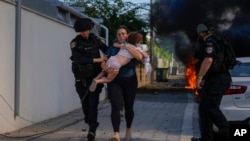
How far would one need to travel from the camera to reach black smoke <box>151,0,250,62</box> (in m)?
27.5

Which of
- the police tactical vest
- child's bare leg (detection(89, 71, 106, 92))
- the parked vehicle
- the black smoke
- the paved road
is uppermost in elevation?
the black smoke

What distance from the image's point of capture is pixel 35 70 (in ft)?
34.9

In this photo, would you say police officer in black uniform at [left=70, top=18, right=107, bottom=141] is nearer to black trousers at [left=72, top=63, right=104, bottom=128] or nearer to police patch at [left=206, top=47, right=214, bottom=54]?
black trousers at [left=72, top=63, right=104, bottom=128]

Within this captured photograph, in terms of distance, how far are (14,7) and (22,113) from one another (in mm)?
1918

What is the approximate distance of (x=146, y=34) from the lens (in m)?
28.9

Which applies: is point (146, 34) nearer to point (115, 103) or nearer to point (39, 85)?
point (39, 85)

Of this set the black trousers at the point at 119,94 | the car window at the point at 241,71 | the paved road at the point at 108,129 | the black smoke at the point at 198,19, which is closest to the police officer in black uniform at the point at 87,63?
the black trousers at the point at 119,94

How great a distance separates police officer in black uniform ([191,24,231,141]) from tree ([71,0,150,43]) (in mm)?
20871

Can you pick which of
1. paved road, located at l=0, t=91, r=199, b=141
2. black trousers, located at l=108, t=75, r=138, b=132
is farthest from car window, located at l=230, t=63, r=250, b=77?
black trousers, located at l=108, t=75, r=138, b=132

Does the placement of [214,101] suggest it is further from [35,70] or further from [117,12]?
[117,12]

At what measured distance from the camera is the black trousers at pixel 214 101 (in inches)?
295

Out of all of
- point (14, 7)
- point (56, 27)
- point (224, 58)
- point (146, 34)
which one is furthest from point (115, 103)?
point (146, 34)

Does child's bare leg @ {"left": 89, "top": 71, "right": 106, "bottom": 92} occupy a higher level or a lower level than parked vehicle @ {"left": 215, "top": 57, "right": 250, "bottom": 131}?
higher

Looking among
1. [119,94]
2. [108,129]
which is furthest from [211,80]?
[108,129]
